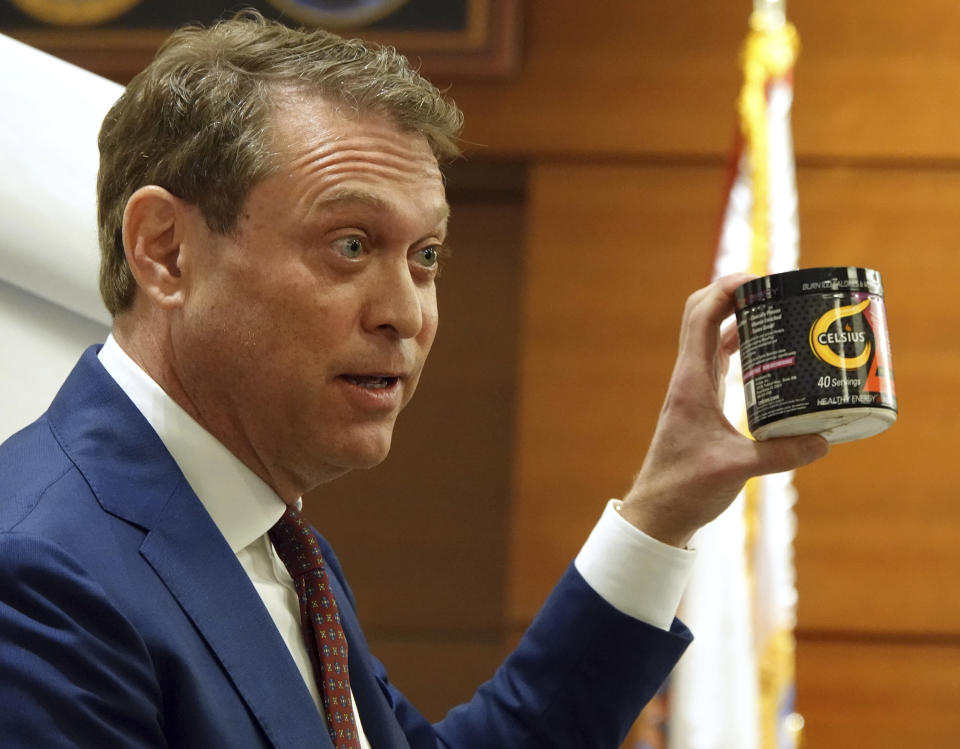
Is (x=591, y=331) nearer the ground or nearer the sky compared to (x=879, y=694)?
nearer the sky

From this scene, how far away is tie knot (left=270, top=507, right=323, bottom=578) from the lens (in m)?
1.04

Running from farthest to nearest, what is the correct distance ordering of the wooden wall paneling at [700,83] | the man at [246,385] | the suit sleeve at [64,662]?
the wooden wall paneling at [700,83] → the man at [246,385] → the suit sleeve at [64,662]

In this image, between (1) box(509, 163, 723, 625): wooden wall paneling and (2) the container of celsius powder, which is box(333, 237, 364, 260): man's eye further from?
(1) box(509, 163, 723, 625): wooden wall paneling

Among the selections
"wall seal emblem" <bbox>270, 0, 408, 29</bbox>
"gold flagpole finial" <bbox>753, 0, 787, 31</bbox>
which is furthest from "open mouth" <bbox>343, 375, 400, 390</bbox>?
"wall seal emblem" <bbox>270, 0, 408, 29</bbox>

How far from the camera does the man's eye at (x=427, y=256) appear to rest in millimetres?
1042

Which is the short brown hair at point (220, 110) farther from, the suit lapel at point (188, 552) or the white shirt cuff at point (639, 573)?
the white shirt cuff at point (639, 573)

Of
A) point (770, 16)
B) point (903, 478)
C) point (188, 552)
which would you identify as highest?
point (770, 16)

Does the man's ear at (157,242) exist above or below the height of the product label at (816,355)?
above

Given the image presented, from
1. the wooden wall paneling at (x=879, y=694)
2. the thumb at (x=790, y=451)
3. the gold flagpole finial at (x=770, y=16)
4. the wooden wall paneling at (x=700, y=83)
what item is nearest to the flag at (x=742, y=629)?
the gold flagpole finial at (x=770, y=16)

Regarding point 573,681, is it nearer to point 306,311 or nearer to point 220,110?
point 306,311

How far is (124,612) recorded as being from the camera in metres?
0.82

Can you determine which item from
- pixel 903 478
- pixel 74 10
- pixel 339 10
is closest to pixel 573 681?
pixel 903 478

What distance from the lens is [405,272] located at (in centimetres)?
100

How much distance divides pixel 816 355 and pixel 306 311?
15.3 inches
